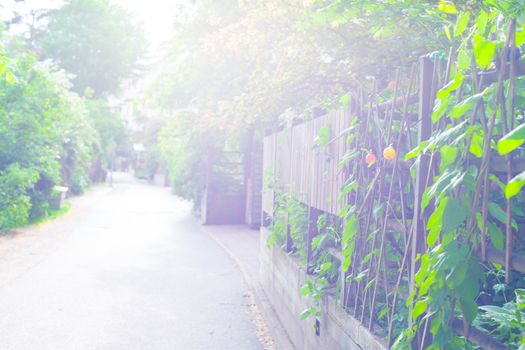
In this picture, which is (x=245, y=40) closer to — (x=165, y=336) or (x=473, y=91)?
(x=165, y=336)

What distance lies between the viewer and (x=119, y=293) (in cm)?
786

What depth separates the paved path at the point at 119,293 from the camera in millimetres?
5859

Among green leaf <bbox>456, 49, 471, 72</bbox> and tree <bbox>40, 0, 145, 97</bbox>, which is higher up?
tree <bbox>40, 0, 145, 97</bbox>

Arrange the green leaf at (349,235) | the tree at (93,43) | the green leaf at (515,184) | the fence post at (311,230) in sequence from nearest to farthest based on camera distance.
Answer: the green leaf at (515,184) → the green leaf at (349,235) → the fence post at (311,230) → the tree at (93,43)

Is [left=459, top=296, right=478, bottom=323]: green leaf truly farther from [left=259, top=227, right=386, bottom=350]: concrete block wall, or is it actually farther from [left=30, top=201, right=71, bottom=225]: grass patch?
[left=30, top=201, right=71, bottom=225]: grass patch

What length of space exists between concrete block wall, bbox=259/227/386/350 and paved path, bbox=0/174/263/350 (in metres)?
0.46

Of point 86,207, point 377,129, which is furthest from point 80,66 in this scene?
point 377,129

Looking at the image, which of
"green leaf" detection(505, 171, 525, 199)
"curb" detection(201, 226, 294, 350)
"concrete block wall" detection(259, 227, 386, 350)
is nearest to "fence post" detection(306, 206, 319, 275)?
"concrete block wall" detection(259, 227, 386, 350)

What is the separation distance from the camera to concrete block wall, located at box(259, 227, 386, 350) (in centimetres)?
364

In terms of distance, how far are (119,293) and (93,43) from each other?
36.6 meters

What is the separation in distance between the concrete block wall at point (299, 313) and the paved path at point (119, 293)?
0.46 m

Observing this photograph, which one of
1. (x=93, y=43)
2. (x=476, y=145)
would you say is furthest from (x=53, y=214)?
(x=93, y=43)

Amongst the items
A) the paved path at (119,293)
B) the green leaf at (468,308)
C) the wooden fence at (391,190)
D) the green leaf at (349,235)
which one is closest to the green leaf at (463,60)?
the wooden fence at (391,190)

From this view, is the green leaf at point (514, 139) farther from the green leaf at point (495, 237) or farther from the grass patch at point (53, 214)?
the grass patch at point (53, 214)
